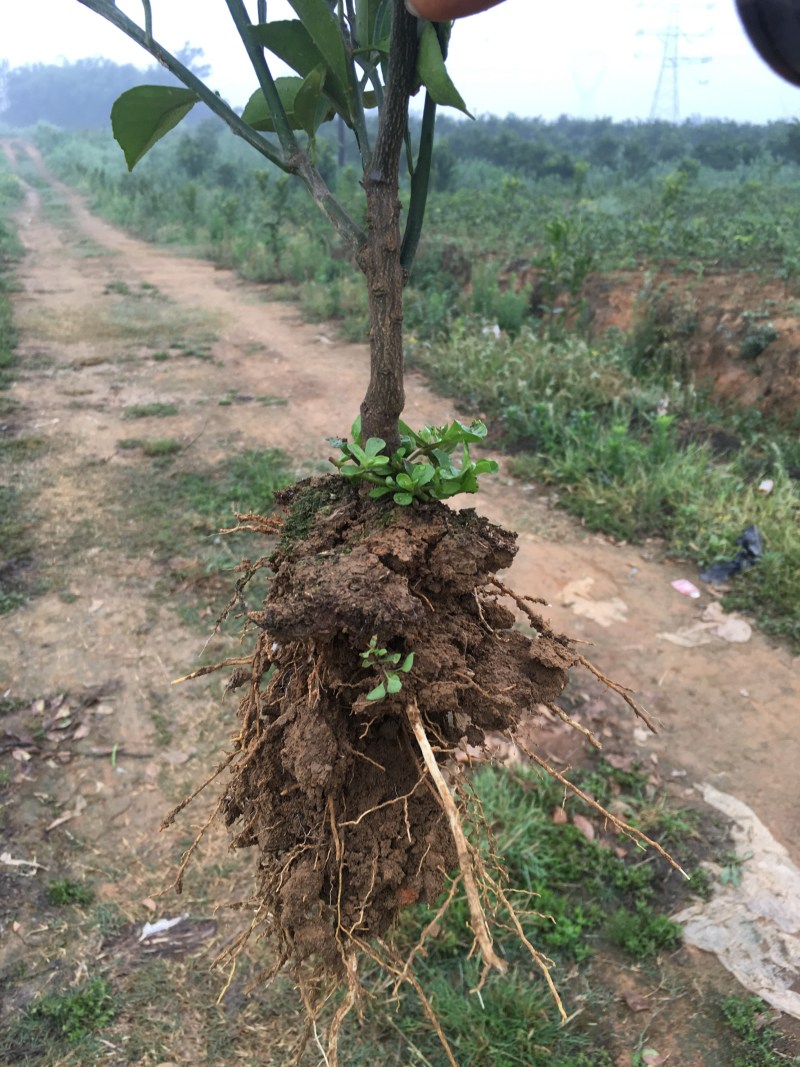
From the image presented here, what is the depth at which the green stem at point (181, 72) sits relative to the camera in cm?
124

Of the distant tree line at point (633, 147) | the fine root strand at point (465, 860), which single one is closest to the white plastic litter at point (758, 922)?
the fine root strand at point (465, 860)

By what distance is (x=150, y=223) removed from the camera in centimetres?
1697

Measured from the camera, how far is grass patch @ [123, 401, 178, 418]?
6.36 meters

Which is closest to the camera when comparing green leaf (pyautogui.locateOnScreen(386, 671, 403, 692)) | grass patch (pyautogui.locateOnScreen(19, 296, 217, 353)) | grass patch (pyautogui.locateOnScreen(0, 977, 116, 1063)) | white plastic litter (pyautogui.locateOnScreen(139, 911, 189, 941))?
green leaf (pyautogui.locateOnScreen(386, 671, 403, 692))

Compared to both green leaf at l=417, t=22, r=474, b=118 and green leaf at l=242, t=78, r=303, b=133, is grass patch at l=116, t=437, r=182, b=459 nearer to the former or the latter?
green leaf at l=242, t=78, r=303, b=133

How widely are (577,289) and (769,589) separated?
15.7ft

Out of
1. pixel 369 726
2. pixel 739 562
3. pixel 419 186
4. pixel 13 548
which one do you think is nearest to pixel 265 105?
pixel 419 186

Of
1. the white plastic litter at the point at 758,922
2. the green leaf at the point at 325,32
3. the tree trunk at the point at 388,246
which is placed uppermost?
the green leaf at the point at 325,32

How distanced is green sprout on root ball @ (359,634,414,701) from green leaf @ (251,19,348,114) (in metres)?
1.00

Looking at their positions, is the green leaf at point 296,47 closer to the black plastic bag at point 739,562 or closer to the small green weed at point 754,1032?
the small green weed at point 754,1032

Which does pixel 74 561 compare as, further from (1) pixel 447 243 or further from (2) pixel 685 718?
(1) pixel 447 243

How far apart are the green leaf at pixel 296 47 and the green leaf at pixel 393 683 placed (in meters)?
1.04

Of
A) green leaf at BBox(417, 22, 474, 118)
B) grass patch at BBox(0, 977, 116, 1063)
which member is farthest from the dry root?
grass patch at BBox(0, 977, 116, 1063)

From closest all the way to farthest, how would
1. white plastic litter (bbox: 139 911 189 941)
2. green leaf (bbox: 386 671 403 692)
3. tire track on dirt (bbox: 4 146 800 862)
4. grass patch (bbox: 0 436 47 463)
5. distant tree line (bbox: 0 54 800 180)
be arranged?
green leaf (bbox: 386 671 403 692) < white plastic litter (bbox: 139 911 189 941) < tire track on dirt (bbox: 4 146 800 862) < grass patch (bbox: 0 436 47 463) < distant tree line (bbox: 0 54 800 180)
